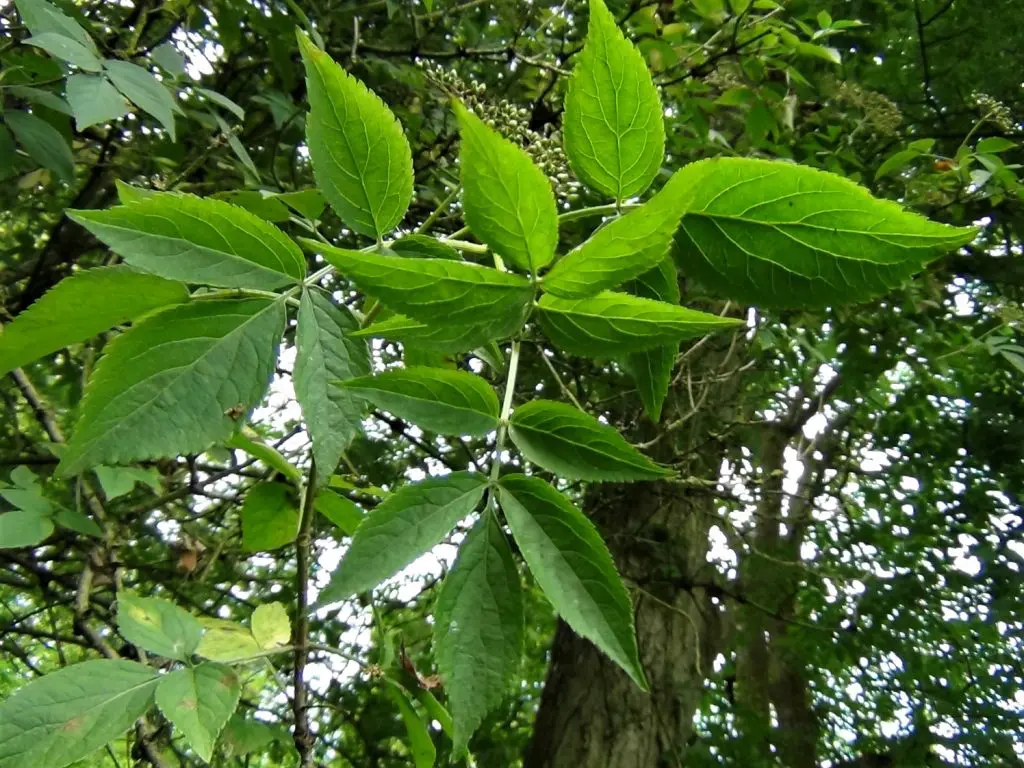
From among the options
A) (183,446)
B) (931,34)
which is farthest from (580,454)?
(931,34)

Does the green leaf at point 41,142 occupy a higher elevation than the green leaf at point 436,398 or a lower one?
higher

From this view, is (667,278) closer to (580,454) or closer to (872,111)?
(580,454)

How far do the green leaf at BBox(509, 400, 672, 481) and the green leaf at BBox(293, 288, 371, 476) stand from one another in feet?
0.37

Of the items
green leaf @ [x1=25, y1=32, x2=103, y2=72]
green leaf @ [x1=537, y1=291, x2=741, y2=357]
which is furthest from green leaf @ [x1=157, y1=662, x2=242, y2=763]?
green leaf @ [x1=25, y1=32, x2=103, y2=72]

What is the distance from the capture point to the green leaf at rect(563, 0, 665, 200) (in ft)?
1.38

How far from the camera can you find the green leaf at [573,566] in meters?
0.42

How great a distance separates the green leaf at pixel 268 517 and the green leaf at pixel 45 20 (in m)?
0.62

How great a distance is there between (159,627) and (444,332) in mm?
463

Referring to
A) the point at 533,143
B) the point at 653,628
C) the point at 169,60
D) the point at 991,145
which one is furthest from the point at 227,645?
the point at 653,628

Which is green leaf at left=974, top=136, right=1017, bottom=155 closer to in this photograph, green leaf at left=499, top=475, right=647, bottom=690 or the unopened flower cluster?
the unopened flower cluster

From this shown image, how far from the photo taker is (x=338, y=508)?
2.45 ft

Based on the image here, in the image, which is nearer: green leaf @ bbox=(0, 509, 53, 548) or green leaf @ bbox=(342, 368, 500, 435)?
green leaf @ bbox=(342, 368, 500, 435)

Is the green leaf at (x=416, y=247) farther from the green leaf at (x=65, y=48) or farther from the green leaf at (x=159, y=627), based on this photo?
the green leaf at (x=65, y=48)

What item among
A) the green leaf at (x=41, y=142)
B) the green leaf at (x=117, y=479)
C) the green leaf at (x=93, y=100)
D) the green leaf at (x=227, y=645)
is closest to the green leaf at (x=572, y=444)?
the green leaf at (x=227, y=645)
